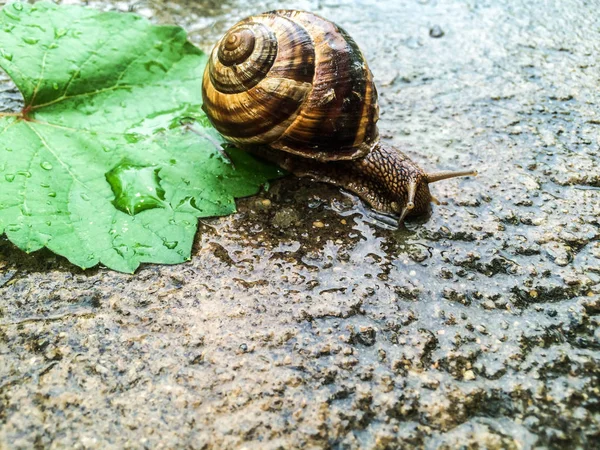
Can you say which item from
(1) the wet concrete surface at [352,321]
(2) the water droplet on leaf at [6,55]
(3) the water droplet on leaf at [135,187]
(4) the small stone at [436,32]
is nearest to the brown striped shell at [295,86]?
(1) the wet concrete surface at [352,321]

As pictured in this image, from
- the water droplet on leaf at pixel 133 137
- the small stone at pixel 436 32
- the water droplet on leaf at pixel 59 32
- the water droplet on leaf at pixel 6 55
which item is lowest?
the water droplet on leaf at pixel 133 137

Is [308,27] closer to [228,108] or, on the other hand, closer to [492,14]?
[228,108]

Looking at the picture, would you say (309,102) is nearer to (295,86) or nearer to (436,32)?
(295,86)

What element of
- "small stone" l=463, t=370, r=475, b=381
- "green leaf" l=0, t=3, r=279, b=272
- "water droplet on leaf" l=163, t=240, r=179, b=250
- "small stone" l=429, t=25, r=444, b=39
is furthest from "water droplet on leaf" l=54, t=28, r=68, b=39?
"small stone" l=463, t=370, r=475, b=381

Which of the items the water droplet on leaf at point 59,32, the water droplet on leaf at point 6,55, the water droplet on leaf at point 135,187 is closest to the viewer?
the water droplet on leaf at point 135,187

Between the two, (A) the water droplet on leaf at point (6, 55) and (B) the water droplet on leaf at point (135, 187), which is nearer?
(B) the water droplet on leaf at point (135, 187)

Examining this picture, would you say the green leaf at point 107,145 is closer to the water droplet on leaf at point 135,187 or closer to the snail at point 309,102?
the water droplet on leaf at point 135,187

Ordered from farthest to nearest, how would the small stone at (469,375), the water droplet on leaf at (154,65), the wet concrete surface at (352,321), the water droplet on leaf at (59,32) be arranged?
the water droplet on leaf at (154,65) < the water droplet on leaf at (59,32) < the small stone at (469,375) < the wet concrete surface at (352,321)

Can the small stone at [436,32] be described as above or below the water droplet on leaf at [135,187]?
above
